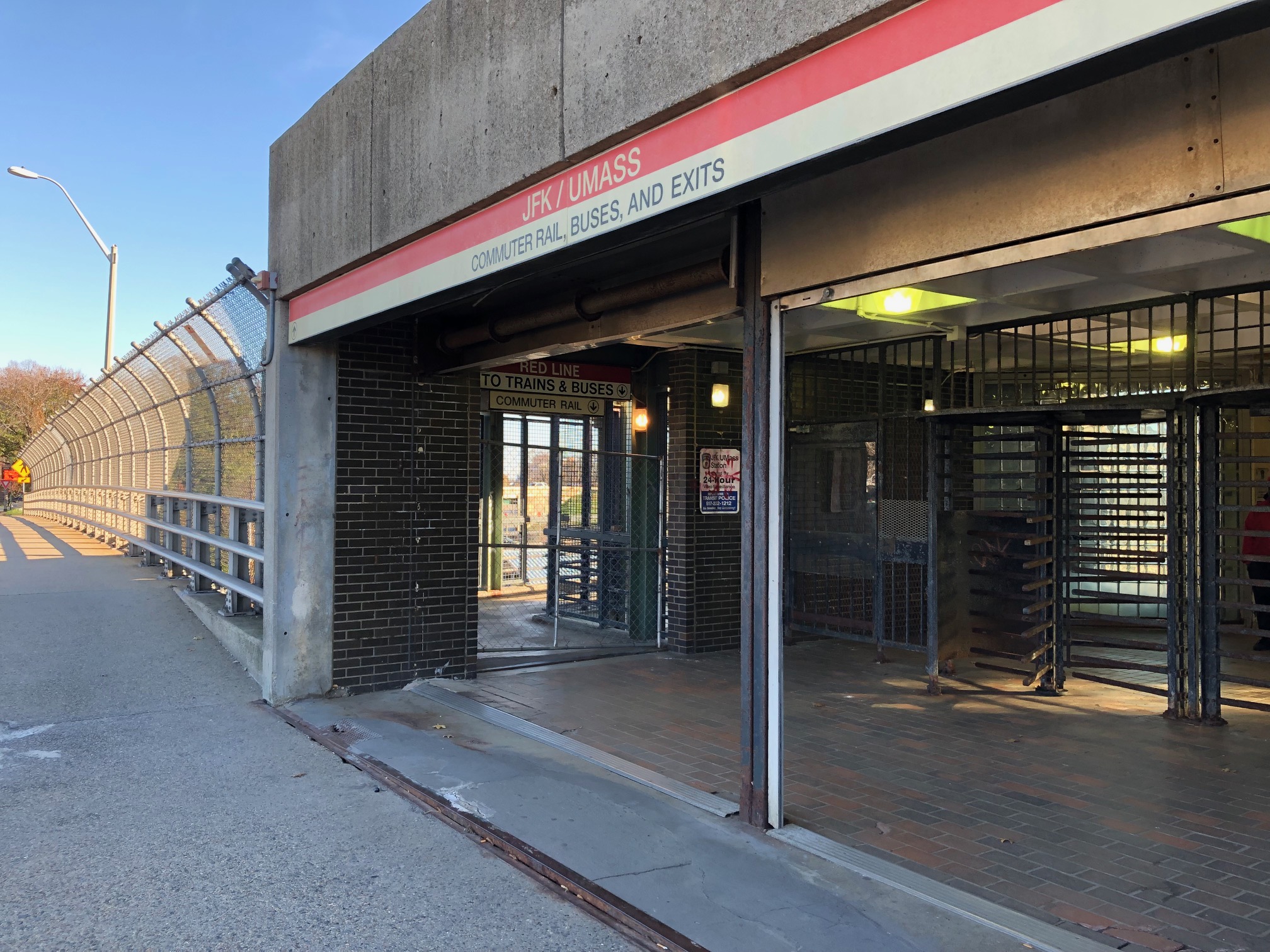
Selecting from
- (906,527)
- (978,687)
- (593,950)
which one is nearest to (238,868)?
(593,950)

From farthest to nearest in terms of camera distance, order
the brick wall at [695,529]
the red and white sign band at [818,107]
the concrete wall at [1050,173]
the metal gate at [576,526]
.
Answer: the metal gate at [576,526], the brick wall at [695,529], the concrete wall at [1050,173], the red and white sign band at [818,107]

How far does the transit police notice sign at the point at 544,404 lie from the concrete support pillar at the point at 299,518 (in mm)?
2076

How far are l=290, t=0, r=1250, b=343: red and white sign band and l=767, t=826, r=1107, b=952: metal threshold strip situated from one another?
10.2 ft

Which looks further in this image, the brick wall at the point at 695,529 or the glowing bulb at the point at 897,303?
the brick wall at the point at 695,529

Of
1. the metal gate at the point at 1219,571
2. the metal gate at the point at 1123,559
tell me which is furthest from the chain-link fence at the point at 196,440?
the metal gate at the point at 1219,571

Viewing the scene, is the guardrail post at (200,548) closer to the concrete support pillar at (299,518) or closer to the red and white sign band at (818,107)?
the concrete support pillar at (299,518)

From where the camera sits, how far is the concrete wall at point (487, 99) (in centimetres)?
397

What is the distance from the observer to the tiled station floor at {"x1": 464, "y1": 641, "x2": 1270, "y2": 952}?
4305 millimetres

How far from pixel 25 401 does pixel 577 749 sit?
54731mm

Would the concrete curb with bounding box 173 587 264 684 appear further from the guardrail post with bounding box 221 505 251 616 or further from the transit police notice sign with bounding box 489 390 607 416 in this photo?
the transit police notice sign with bounding box 489 390 607 416

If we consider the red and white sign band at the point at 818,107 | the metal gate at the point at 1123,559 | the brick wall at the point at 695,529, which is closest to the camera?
the red and white sign band at the point at 818,107

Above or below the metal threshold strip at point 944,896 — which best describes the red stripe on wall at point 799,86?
above

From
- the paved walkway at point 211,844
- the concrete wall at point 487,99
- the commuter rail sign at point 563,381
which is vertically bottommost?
the paved walkway at point 211,844

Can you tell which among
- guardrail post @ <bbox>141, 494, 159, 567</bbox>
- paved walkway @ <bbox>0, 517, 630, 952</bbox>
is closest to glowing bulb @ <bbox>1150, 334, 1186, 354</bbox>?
paved walkway @ <bbox>0, 517, 630, 952</bbox>
